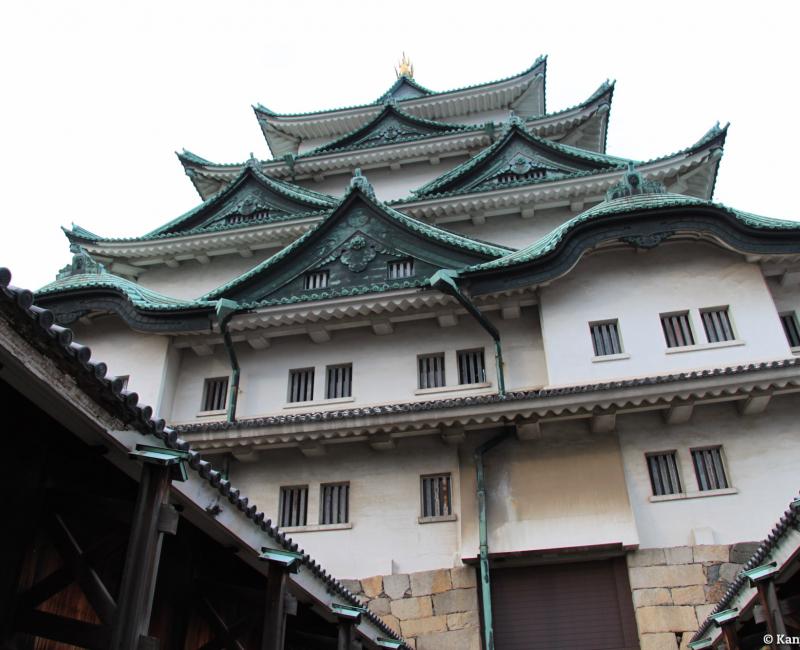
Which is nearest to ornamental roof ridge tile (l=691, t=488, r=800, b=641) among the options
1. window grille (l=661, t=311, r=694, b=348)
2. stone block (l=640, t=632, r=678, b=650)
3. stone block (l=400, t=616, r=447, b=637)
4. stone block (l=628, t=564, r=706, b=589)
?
stone block (l=640, t=632, r=678, b=650)

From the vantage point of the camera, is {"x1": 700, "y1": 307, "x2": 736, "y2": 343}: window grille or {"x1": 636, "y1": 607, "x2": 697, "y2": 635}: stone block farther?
{"x1": 700, "y1": 307, "x2": 736, "y2": 343}: window grille

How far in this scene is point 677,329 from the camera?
53.8 ft

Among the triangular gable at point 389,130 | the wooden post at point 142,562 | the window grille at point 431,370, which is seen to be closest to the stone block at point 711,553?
the window grille at point 431,370

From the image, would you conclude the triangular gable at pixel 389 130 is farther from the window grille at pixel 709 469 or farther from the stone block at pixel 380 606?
the stone block at pixel 380 606

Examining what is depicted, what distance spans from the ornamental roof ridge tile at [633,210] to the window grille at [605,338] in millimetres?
2151

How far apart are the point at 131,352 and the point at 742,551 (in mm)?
14938

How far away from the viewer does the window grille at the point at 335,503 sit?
15.4 m

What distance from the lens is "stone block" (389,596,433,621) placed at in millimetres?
13898

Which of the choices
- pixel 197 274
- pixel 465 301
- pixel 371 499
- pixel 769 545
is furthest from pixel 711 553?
pixel 197 274

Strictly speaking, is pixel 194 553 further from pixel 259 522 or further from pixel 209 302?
pixel 209 302

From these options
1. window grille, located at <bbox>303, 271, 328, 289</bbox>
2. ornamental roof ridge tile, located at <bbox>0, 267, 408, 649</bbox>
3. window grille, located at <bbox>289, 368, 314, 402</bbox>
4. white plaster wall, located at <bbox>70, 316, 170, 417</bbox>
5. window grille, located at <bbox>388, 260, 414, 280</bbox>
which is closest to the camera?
ornamental roof ridge tile, located at <bbox>0, 267, 408, 649</bbox>

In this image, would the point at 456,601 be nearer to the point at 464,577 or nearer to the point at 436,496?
the point at 464,577

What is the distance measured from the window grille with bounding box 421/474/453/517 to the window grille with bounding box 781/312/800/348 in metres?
8.66

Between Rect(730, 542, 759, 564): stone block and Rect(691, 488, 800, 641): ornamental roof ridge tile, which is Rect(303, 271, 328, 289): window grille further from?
Rect(691, 488, 800, 641): ornamental roof ridge tile
